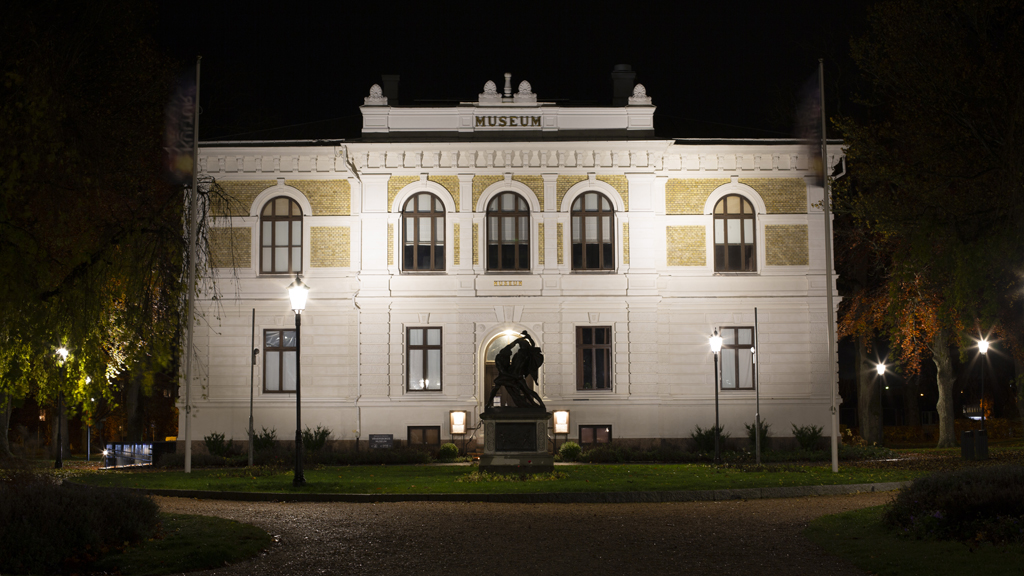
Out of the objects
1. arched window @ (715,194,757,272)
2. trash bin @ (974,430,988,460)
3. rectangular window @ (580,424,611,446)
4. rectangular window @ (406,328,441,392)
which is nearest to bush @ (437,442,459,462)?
rectangular window @ (406,328,441,392)

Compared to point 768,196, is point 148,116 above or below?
above

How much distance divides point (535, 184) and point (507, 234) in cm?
183

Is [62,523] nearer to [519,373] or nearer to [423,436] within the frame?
[519,373]

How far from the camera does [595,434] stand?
31.3 metres

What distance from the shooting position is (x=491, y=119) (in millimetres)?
31891

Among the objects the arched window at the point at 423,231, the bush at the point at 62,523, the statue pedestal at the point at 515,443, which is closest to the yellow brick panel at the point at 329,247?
the arched window at the point at 423,231

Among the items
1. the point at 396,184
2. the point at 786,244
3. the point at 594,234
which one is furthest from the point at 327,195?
the point at 786,244

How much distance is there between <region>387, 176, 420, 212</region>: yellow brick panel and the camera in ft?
104

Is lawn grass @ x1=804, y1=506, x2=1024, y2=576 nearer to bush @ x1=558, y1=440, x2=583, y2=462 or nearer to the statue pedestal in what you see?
the statue pedestal

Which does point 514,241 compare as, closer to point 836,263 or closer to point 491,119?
point 491,119

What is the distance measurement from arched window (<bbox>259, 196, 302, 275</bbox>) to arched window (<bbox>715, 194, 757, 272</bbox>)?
13.6 metres

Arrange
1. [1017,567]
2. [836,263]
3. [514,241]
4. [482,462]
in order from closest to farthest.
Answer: [1017,567]
[482,462]
[514,241]
[836,263]

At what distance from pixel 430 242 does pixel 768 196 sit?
11.1 m

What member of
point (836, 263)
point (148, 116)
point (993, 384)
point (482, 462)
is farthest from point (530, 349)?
point (993, 384)
